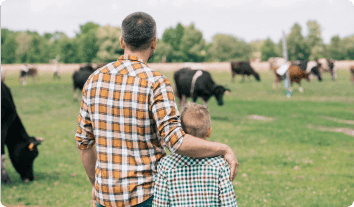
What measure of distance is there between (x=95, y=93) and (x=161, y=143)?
48 cm

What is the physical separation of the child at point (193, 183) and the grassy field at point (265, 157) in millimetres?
3570

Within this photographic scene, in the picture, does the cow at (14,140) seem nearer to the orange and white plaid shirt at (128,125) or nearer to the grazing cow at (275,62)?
the orange and white plaid shirt at (128,125)

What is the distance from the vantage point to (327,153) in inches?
340

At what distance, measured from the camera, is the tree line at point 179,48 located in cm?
7894

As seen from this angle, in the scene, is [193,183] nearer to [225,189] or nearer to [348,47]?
[225,189]

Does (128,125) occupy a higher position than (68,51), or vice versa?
(68,51)

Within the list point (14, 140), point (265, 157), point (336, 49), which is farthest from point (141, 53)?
point (336, 49)

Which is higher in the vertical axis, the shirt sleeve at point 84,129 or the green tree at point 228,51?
the green tree at point 228,51

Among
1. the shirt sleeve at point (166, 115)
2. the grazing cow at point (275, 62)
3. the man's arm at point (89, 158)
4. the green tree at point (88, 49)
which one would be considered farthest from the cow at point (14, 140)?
the green tree at point (88, 49)

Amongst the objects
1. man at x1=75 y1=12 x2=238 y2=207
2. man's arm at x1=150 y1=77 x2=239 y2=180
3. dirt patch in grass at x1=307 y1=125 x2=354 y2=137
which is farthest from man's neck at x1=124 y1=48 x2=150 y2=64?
dirt patch in grass at x1=307 y1=125 x2=354 y2=137

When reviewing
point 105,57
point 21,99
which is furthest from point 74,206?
point 105,57

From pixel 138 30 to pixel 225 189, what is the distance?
1094mm

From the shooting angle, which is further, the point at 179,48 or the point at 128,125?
the point at 179,48

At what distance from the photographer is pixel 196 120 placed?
224 centimetres
